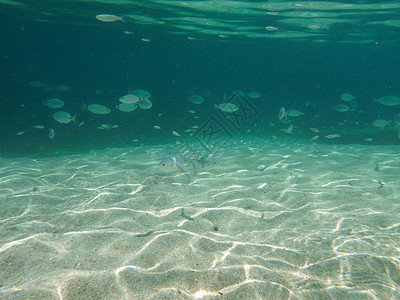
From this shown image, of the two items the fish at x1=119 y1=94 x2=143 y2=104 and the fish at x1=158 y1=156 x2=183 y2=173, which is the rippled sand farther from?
the fish at x1=119 y1=94 x2=143 y2=104

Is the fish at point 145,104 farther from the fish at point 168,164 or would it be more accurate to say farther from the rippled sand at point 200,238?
the fish at point 168,164

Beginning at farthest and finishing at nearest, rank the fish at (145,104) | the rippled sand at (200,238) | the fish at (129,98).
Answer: the fish at (145,104) → the fish at (129,98) → the rippled sand at (200,238)

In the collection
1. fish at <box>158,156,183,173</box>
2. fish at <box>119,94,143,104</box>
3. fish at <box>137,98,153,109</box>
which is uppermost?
fish at <box>119,94,143,104</box>

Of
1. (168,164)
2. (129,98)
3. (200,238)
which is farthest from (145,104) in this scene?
(200,238)

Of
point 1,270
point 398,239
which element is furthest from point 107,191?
point 398,239

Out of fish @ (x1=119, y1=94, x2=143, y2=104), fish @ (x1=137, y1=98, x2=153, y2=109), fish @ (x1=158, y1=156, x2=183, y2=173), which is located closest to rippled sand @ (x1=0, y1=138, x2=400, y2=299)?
fish @ (x1=158, y1=156, x2=183, y2=173)

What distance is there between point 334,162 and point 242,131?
1824cm

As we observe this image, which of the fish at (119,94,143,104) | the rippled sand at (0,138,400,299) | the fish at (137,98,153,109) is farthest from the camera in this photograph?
the fish at (137,98,153,109)

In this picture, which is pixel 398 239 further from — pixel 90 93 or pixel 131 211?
pixel 90 93

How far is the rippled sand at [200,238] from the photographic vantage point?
2.52m

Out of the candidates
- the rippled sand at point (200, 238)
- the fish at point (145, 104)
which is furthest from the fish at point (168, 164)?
the fish at point (145, 104)

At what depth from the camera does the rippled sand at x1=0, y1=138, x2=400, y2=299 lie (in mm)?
2523

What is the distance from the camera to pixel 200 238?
3.62m

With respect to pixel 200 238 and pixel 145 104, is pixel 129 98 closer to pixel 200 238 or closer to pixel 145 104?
pixel 145 104
